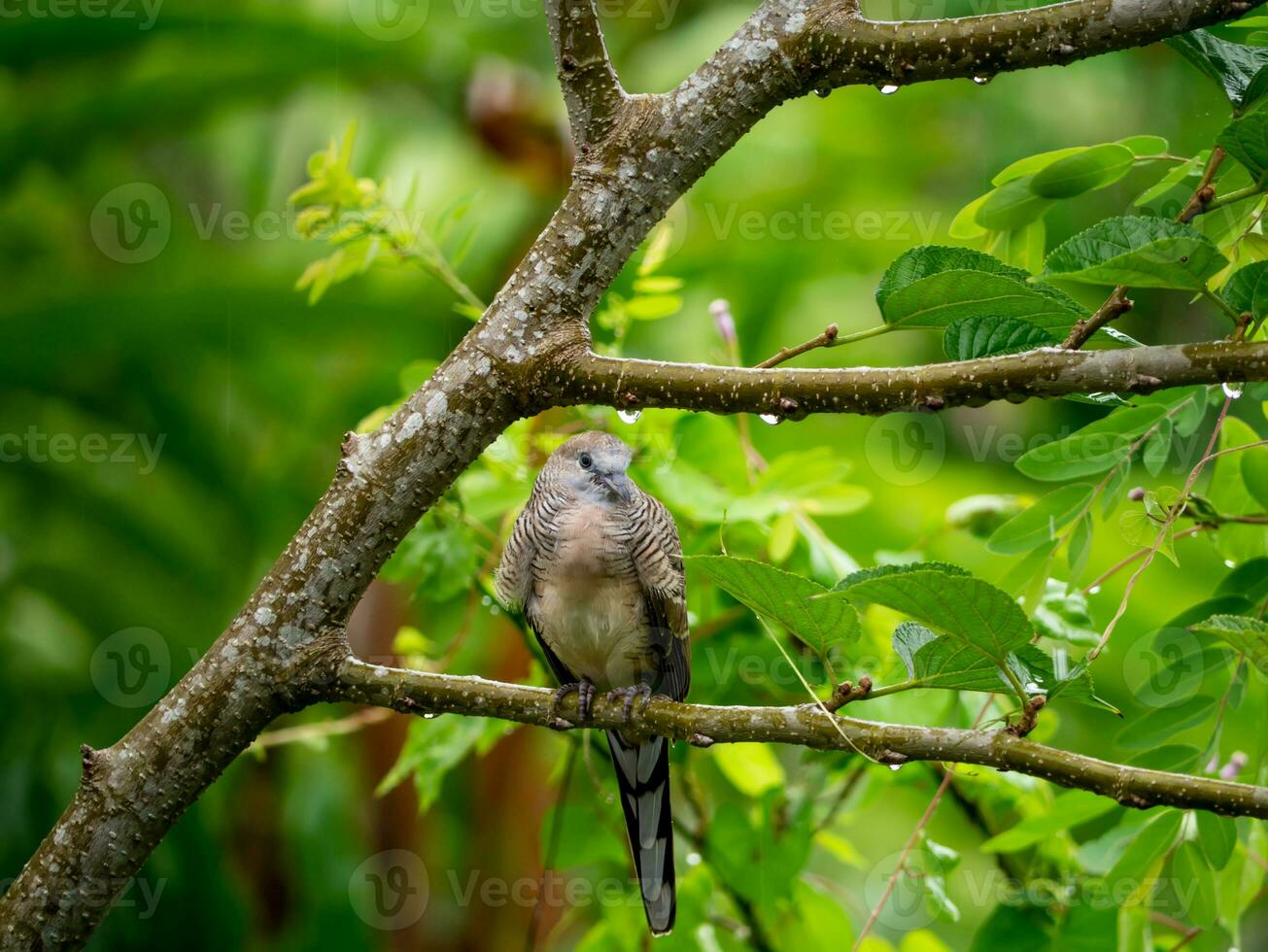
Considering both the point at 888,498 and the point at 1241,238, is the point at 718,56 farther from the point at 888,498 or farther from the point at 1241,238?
the point at 888,498

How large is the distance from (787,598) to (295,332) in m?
3.62

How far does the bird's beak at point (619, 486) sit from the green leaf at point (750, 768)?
0.52 metres

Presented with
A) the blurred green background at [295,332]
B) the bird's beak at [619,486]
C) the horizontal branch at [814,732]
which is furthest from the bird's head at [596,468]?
the blurred green background at [295,332]

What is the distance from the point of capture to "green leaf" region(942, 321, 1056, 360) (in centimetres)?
122

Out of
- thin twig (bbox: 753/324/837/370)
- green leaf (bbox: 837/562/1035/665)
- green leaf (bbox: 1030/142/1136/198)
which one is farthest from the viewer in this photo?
green leaf (bbox: 1030/142/1136/198)

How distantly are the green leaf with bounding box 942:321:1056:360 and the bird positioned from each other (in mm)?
1046

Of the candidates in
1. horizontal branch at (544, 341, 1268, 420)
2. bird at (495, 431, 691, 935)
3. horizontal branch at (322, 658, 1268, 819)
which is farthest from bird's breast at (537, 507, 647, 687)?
horizontal branch at (544, 341, 1268, 420)

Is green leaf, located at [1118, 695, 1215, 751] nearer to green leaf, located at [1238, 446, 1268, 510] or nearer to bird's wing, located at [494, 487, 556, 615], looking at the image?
green leaf, located at [1238, 446, 1268, 510]

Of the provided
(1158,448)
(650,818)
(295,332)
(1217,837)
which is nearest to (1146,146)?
(1158,448)

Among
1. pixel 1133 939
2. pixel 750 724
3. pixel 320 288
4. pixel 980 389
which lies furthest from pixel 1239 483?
pixel 320 288

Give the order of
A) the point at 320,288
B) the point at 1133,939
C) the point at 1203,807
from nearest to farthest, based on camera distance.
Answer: the point at 1203,807
the point at 1133,939
the point at 320,288

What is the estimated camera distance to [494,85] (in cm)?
464

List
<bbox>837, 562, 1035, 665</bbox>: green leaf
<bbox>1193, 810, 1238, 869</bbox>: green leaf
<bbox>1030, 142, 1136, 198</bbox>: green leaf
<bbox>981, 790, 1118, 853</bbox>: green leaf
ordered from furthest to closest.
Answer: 1. <bbox>981, 790, 1118, 853</bbox>: green leaf
2. <bbox>1193, 810, 1238, 869</bbox>: green leaf
3. <bbox>1030, 142, 1136, 198</bbox>: green leaf
4. <bbox>837, 562, 1035, 665</bbox>: green leaf

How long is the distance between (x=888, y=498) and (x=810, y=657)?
97.6 inches
